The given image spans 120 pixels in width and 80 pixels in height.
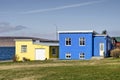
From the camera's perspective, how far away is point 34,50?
185 ft

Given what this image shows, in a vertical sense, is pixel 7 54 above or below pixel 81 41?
below

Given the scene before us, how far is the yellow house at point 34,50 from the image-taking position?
56.2 metres

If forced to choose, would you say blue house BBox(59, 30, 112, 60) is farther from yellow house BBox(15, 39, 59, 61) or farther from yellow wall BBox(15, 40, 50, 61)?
yellow wall BBox(15, 40, 50, 61)

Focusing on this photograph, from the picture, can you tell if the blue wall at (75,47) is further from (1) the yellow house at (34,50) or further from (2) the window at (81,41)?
(1) the yellow house at (34,50)

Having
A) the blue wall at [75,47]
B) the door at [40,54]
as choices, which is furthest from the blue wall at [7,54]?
the blue wall at [75,47]

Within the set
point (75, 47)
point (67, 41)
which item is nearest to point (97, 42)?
point (75, 47)

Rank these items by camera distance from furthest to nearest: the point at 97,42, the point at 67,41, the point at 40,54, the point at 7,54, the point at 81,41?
1. the point at 7,54
2. the point at 40,54
3. the point at 97,42
4. the point at 67,41
5. the point at 81,41

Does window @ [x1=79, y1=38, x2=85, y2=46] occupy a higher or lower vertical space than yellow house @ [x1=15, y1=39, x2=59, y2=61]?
higher

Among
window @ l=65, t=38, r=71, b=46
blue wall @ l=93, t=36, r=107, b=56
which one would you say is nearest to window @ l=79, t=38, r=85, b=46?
window @ l=65, t=38, r=71, b=46

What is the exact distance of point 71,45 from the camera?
53125 millimetres

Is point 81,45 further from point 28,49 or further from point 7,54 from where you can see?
point 7,54

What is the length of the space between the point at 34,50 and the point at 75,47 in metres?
7.43

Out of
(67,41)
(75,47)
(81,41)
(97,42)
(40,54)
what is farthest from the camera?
(40,54)

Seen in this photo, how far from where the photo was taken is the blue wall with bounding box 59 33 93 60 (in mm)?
52281
